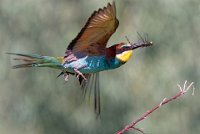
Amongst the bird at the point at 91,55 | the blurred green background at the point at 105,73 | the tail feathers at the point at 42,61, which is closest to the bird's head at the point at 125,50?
the bird at the point at 91,55

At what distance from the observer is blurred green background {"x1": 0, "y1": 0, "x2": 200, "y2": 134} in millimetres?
4809

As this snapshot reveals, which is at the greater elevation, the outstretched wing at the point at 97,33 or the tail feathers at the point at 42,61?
the outstretched wing at the point at 97,33

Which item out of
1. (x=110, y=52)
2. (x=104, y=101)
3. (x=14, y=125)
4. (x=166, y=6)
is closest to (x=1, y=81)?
(x=14, y=125)

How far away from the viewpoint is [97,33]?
159 cm

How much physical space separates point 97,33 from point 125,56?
12cm

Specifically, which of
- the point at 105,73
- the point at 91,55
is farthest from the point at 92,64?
the point at 105,73

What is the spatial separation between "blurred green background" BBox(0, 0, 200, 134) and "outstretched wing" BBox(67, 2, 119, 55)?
9.90 feet

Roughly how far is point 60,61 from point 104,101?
3269mm

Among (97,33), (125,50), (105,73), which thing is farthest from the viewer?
(105,73)

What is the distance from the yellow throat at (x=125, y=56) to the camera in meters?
1.49

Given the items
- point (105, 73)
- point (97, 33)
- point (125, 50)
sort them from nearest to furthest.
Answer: point (125, 50) → point (97, 33) → point (105, 73)

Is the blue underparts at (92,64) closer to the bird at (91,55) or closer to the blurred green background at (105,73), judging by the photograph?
the bird at (91,55)

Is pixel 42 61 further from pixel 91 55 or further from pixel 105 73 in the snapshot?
pixel 105 73

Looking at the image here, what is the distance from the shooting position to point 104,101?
4.85 m
